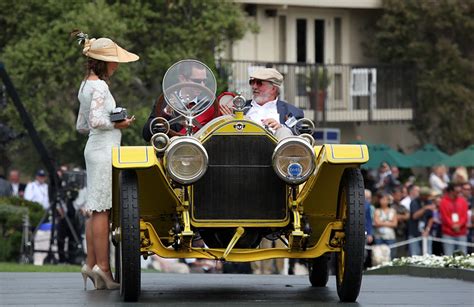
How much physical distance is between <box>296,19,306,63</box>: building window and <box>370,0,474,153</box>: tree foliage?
219 cm

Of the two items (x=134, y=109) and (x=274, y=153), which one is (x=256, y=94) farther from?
(x=134, y=109)

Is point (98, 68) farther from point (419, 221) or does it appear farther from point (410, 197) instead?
point (410, 197)

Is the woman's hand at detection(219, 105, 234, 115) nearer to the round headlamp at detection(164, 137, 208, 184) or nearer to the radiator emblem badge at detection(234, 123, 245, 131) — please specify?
the radiator emblem badge at detection(234, 123, 245, 131)

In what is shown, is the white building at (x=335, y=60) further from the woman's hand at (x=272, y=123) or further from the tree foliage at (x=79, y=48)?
the woman's hand at (x=272, y=123)

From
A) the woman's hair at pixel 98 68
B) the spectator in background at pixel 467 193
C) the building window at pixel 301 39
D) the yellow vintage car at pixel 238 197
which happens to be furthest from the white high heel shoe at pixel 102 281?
the building window at pixel 301 39

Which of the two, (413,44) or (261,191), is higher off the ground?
(413,44)

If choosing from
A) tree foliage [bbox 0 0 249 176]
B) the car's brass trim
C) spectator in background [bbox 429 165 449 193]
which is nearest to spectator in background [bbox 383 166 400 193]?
spectator in background [bbox 429 165 449 193]

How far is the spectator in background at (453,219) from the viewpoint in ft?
87.6

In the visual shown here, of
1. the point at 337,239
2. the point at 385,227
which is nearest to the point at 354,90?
the point at 385,227

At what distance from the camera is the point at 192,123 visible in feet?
39.2

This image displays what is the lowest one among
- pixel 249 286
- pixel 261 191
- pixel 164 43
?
pixel 249 286

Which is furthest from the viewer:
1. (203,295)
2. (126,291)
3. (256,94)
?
(256,94)

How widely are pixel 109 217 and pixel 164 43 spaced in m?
21.0

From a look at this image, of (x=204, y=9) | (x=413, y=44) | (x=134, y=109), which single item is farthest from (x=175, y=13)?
(x=413, y=44)
